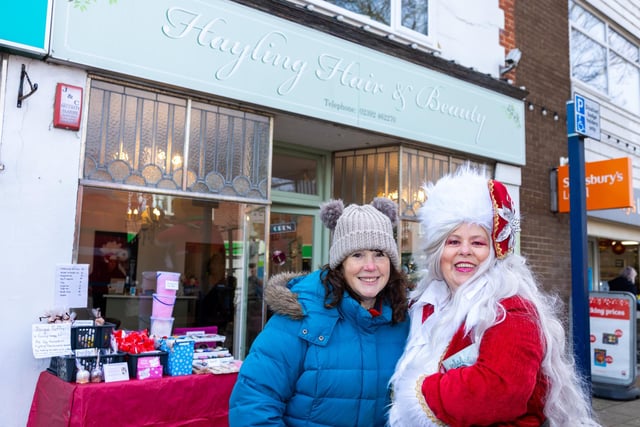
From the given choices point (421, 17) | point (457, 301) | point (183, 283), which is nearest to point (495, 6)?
point (421, 17)

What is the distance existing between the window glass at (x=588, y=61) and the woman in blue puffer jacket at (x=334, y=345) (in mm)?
8458

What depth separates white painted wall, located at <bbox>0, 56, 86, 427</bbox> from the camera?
362 centimetres

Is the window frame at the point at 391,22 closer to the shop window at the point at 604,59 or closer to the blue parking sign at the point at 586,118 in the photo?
the blue parking sign at the point at 586,118

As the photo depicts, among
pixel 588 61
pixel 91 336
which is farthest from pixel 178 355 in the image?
pixel 588 61

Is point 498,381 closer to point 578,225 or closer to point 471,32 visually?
point 578,225

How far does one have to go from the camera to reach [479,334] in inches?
68.7

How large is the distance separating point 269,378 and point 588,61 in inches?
385

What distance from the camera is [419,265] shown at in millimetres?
2383

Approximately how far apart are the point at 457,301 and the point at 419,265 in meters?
0.51

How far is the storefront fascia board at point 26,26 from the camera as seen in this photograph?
3.59 meters

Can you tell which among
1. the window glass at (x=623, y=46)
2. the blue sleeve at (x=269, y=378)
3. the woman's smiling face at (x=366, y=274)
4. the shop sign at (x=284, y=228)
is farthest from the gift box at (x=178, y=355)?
the window glass at (x=623, y=46)

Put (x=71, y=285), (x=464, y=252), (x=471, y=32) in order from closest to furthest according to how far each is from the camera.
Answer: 1. (x=464, y=252)
2. (x=71, y=285)
3. (x=471, y=32)

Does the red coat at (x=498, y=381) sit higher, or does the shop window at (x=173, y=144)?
the shop window at (x=173, y=144)

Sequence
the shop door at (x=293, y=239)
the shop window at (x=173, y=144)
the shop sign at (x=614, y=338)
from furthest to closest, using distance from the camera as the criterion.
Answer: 1. the shop sign at (x=614, y=338)
2. the shop door at (x=293, y=239)
3. the shop window at (x=173, y=144)
